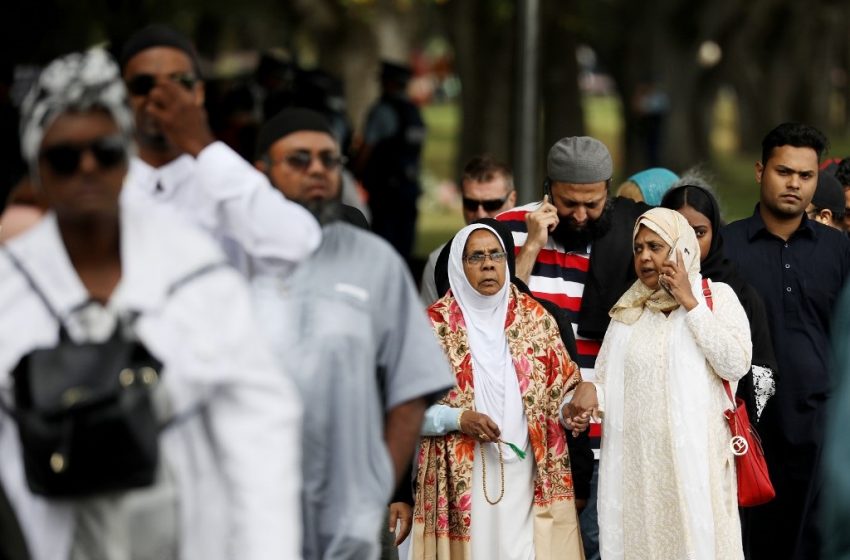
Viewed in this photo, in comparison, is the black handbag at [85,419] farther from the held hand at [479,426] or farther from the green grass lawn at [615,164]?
the green grass lawn at [615,164]

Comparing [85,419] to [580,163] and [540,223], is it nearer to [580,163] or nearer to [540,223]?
[540,223]

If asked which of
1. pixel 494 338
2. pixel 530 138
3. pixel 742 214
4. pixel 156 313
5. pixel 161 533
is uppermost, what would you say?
pixel 742 214

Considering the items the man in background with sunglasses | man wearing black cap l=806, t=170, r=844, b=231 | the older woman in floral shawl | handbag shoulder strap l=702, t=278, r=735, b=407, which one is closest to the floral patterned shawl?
the older woman in floral shawl

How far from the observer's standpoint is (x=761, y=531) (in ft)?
27.7

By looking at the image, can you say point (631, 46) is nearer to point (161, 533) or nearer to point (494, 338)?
point (494, 338)

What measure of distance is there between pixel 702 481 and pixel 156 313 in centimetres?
392

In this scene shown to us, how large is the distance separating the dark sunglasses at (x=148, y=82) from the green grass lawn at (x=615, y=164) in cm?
497

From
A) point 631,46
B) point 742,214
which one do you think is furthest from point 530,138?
point 631,46

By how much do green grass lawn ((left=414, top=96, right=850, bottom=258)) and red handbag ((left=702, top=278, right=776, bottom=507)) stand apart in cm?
233

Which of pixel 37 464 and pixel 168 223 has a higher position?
pixel 168 223

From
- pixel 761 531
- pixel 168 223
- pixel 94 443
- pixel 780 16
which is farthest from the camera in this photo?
pixel 780 16

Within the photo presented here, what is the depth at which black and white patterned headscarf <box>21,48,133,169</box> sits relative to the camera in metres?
4.01

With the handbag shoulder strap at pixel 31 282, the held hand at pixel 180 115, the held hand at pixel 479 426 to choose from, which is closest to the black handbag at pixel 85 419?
the handbag shoulder strap at pixel 31 282

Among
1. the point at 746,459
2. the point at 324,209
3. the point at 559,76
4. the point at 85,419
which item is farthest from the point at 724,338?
the point at 559,76
